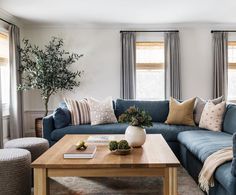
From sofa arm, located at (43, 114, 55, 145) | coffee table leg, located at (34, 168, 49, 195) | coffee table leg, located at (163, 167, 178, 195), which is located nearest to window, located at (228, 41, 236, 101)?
sofa arm, located at (43, 114, 55, 145)

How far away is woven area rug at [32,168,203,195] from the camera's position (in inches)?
114

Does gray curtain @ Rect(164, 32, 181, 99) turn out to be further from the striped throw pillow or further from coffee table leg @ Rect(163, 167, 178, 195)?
coffee table leg @ Rect(163, 167, 178, 195)

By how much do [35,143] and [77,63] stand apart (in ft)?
9.82

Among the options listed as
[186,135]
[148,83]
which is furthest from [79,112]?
[148,83]

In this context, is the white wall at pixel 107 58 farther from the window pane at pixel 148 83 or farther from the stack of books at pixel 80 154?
the stack of books at pixel 80 154

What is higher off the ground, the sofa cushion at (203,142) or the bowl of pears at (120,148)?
the bowl of pears at (120,148)

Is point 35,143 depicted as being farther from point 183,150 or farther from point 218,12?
point 218,12

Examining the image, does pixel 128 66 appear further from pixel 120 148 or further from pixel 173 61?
pixel 120 148

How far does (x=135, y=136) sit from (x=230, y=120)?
1679 millimetres

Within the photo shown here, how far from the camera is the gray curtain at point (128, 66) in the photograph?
5.92 metres

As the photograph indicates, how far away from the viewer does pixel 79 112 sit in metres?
4.44

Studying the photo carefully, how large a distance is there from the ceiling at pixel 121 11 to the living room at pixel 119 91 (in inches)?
0.7

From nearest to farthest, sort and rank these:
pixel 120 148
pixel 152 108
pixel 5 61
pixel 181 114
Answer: pixel 120 148 < pixel 181 114 < pixel 152 108 < pixel 5 61

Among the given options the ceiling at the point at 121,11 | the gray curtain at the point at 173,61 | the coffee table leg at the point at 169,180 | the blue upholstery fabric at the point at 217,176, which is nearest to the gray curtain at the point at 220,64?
the ceiling at the point at 121,11
